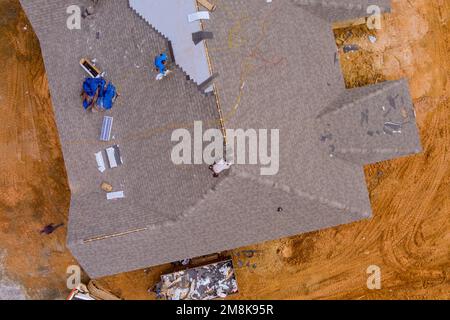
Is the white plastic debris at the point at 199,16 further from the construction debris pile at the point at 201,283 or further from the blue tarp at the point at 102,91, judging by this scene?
the construction debris pile at the point at 201,283

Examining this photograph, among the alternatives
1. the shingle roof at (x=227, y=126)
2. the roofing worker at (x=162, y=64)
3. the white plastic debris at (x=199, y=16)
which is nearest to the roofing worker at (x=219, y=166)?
the shingle roof at (x=227, y=126)

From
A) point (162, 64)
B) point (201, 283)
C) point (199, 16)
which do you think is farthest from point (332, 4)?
point (201, 283)

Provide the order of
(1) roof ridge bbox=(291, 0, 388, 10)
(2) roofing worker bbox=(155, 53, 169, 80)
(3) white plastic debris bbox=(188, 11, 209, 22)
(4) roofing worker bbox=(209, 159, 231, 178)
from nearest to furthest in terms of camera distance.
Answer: (3) white plastic debris bbox=(188, 11, 209, 22) → (4) roofing worker bbox=(209, 159, 231, 178) → (2) roofing worker bbox=(155, 53, 169, 80) → (1) roof ridge bbox=(291, 0, 388, 10)

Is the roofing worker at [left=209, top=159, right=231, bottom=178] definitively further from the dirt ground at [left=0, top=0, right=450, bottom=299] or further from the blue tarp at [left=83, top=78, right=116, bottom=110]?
the dirt ground at [left=0, top=0, right=450, bottom=299]

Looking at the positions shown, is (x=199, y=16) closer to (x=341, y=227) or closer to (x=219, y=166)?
(x=219, y=166)

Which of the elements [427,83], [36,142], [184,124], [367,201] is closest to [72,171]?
[36,142]

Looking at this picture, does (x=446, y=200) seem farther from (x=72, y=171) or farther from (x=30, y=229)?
(x=30, y=229)

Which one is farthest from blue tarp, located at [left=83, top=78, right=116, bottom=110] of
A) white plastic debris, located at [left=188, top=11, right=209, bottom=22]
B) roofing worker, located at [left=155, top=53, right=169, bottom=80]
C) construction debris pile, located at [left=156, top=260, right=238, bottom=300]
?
construction debris pile, located at [left=156, top=260, right=238, bottom=300]
